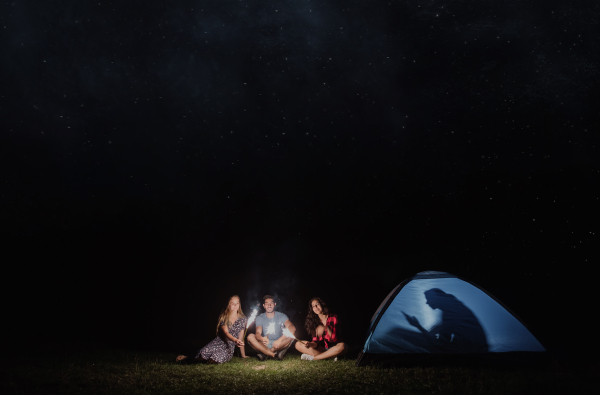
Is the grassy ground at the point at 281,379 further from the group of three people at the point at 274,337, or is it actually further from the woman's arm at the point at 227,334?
the woman's arm at the point at 227,334

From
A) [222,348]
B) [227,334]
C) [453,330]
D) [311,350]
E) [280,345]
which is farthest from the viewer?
[280,345]

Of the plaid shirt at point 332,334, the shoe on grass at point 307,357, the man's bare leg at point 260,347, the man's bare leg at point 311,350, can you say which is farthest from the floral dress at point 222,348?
the plaid shirt at point 332,334

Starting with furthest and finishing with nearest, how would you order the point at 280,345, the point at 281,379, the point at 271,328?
1. the point at 271,328
2. the point at 280,345
3. the point at 281,379

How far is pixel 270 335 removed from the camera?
8070 mm

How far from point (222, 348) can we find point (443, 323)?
4529mm

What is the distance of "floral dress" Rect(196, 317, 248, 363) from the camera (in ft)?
23.7

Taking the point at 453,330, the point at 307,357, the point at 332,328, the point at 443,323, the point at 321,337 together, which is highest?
the point at 443,323

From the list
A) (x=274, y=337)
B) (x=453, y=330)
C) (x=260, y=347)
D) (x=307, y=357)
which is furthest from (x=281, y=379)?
(x=453, y=330)

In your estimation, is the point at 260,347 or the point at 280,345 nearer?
the point at 260,347

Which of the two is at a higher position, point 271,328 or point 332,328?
point 332,328

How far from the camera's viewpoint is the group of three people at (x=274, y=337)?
24.3 ft

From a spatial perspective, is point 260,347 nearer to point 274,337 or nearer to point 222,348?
point 274,337

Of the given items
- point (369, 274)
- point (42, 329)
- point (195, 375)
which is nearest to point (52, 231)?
point (42, 329)

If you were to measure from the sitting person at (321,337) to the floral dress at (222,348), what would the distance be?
53.6 inches
